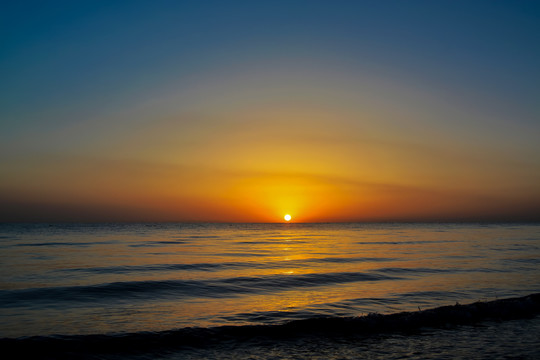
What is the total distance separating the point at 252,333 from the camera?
11867 millimetres

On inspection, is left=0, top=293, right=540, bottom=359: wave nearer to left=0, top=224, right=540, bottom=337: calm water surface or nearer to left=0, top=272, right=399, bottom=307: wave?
left=0, top=224, right=540, bottom=337: calm water surface

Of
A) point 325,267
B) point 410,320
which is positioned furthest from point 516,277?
point 410,320

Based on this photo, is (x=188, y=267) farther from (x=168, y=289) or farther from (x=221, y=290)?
(x=221, y=290)

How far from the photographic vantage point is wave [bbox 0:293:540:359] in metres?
10.6

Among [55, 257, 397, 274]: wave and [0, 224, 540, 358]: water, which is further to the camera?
[55, 257, 397, 274]: wave

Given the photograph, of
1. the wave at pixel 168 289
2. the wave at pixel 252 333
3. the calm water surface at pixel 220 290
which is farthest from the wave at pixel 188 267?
the wave at pixel 252 333

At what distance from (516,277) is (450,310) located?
1211 centimetres

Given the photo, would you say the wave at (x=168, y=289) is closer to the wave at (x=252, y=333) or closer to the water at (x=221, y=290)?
the water at (x=221, y=290)

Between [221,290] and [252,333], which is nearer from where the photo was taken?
[252,333]

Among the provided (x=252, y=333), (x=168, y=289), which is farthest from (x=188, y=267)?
(x=252, y=333)

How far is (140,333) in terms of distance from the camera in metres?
11.7

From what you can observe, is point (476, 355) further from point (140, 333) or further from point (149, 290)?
point (149, 290)

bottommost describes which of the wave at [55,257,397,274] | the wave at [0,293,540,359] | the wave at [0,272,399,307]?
the wave at [55,257,397,274]

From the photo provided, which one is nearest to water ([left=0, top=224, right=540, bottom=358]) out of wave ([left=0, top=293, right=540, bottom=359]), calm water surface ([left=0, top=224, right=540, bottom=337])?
calm water surface ([left=0, top=224, right=540, bottom=337])
